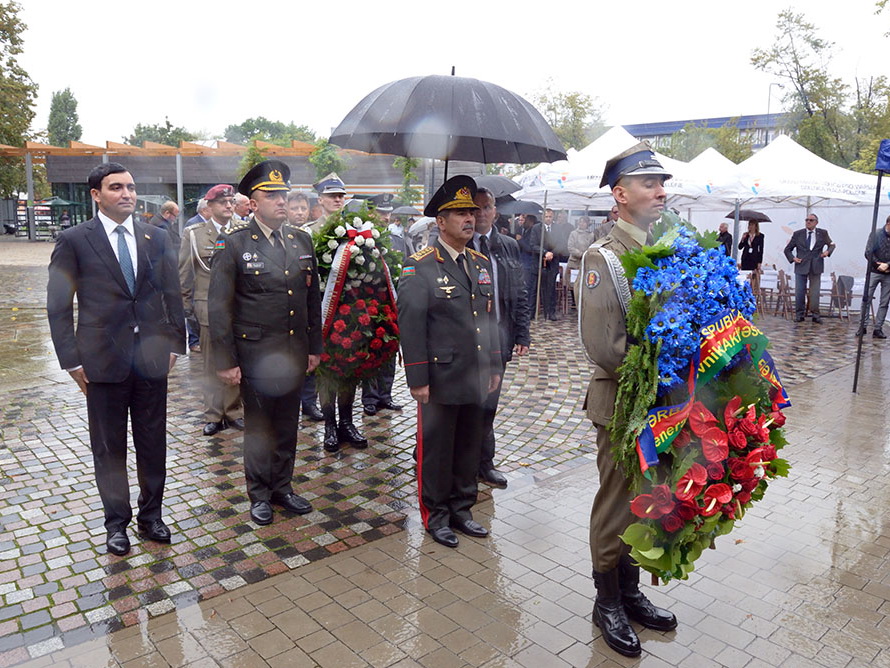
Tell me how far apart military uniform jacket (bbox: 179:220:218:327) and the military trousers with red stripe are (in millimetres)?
3370

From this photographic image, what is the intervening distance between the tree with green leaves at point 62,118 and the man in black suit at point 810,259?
282 ft

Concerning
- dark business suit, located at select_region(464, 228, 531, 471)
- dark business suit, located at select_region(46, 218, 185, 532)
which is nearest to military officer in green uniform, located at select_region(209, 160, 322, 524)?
dark business suit, located at select_region(46, 218, 185, 532)

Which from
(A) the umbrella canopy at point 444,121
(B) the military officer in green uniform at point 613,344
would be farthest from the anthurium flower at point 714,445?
(A) the umbrella canopy at point 444,121

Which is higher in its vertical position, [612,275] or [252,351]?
[612,275]

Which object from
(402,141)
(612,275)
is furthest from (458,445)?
(402,141)

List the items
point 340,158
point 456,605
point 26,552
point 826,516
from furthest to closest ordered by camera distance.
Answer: point 340,158
point 826,516
point 26,552
point 456,605

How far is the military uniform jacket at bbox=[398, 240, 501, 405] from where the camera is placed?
14.7 ft

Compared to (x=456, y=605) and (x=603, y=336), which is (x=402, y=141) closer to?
(x=603, y=336)

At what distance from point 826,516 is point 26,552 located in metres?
5.32

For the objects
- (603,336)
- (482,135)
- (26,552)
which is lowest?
(26,552)

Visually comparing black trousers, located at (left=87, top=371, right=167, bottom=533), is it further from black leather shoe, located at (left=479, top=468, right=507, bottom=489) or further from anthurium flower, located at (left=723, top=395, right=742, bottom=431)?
anthurium flower, located at (left=723, top=395, right=742, bottom=431)

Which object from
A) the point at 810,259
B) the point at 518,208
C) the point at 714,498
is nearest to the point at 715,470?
the point at 714,498

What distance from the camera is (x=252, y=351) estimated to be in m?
4.70

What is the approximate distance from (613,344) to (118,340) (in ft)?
9.46
